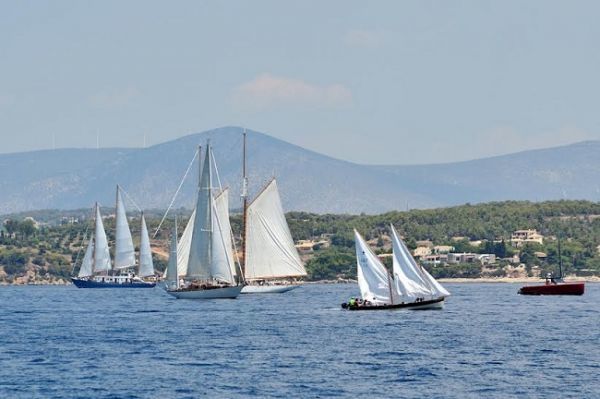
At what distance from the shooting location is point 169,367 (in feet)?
264

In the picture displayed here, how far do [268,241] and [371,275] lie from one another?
47277 mm

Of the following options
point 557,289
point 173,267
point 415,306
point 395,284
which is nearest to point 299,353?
point 395,284

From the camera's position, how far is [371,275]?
120 m

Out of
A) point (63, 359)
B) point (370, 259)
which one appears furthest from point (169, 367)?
point (370, 259)

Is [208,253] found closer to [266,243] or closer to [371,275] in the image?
[266,243]

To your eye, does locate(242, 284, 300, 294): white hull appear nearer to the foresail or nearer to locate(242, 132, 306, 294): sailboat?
locate(242, 132, 306, 294): sailboat

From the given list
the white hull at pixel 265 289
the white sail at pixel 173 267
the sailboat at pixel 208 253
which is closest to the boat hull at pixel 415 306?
the sailboat at pixel 208 253

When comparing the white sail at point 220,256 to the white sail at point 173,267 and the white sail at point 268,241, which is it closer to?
the white sail at point 268,241

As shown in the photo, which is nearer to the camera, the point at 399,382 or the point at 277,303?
the point at 399,382

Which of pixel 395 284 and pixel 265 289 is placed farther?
pixel 265 289

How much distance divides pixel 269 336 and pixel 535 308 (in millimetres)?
47868

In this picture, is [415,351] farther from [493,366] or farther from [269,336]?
[269,336]

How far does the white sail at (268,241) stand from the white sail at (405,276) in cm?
4398

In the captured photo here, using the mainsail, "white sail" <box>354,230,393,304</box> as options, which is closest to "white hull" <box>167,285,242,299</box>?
the mainsail
